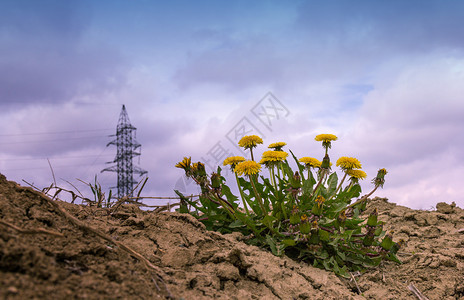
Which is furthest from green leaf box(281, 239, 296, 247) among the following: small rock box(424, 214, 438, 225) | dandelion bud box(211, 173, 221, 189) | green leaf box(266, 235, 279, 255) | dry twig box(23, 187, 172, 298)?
small rock box(424, 214, 438, 225)

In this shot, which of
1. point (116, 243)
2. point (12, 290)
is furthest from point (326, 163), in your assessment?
point (12, 290)

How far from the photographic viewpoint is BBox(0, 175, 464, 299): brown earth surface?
153 centimetres

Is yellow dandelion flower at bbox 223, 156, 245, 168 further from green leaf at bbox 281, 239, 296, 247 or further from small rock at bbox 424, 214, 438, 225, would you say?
small rock at bbox 424, 214, 438, 225

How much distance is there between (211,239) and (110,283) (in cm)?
126

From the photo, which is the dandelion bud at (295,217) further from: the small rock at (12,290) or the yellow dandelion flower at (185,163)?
the small rock at (12,290)

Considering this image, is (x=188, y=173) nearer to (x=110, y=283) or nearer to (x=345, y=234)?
(x=345, y=234)

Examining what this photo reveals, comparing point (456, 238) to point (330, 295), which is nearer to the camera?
point (330, 295)

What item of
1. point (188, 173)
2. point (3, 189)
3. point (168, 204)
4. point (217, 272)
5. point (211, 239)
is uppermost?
point (188, 173)

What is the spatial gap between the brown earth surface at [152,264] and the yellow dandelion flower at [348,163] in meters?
1.10

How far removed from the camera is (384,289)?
3225 mm

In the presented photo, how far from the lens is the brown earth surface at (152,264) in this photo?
153 cm

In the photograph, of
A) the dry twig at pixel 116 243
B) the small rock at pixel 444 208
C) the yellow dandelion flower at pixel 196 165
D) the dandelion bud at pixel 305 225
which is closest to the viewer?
the dry twig at pixel 116 243

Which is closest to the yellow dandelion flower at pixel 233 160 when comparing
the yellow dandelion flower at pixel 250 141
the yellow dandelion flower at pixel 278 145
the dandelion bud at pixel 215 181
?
the yellow dandelion flower at pixel 250 141

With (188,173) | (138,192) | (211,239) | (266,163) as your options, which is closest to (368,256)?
(266,163)
